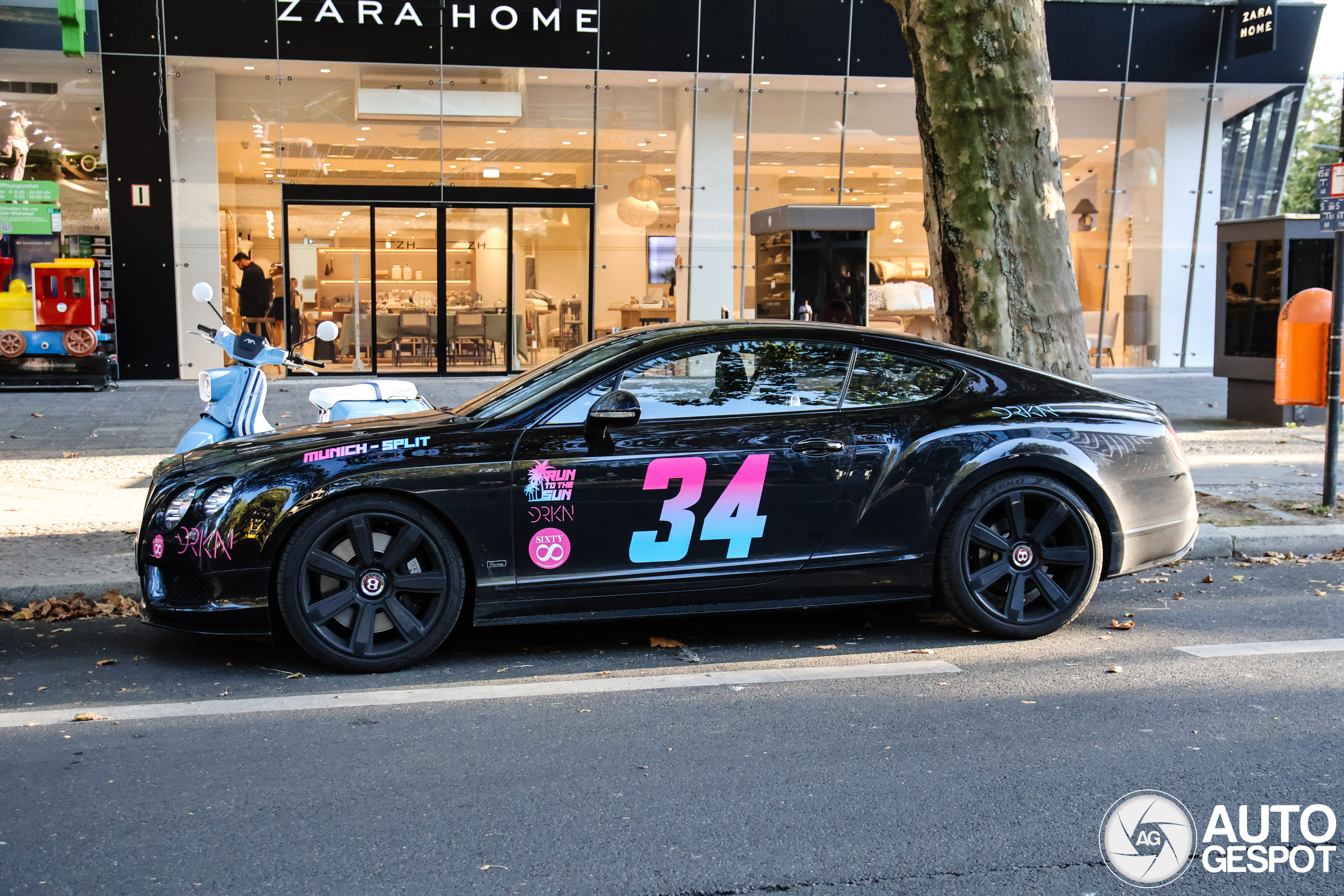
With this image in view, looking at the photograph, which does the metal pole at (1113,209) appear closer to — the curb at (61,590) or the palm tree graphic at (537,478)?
the palm tree graphic at (537,478)

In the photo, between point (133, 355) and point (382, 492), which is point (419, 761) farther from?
point (133, 355)

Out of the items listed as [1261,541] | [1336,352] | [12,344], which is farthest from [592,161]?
[1261,541]

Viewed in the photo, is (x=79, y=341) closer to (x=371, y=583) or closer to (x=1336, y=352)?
(x=371, y=583)

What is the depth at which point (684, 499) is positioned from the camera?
16.8 feet

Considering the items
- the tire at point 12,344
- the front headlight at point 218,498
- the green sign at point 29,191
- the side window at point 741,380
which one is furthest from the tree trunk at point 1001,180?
the green sign at point 29,191

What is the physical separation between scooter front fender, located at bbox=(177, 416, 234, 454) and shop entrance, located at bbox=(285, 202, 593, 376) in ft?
38.7

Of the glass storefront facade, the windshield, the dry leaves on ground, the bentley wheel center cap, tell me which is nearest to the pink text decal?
the bentley wheel center cap

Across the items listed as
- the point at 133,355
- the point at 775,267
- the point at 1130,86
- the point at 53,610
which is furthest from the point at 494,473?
the point at 1130,86

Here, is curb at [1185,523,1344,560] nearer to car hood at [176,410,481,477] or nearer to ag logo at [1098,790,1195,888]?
ag logo at [1098,790,1195,888]

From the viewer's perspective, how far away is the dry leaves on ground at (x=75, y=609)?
601cm

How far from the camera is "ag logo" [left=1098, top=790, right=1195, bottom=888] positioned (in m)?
3.24

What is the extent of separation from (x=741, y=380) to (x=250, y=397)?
118 inches

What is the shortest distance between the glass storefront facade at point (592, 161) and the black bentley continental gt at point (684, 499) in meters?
11.8

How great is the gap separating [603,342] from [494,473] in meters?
1.05
